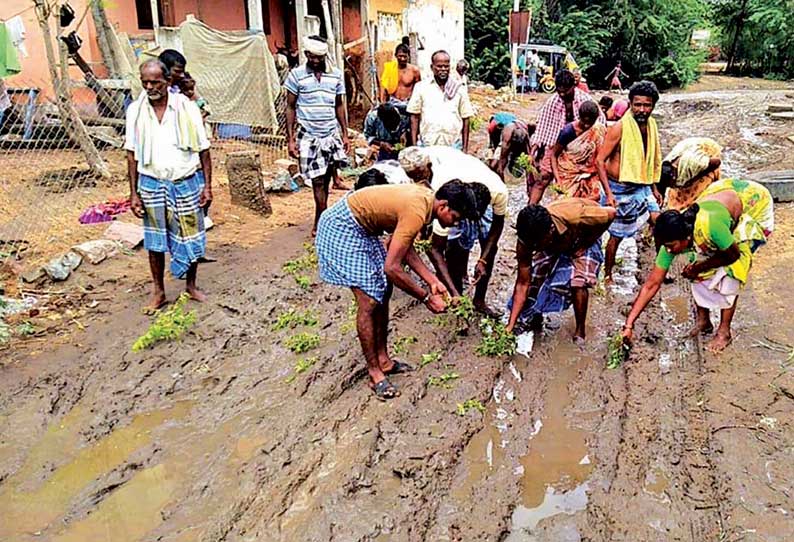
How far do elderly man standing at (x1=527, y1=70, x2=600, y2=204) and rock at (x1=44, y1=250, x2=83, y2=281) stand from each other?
4.01 meters

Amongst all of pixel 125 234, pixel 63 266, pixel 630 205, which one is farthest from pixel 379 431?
pixel 125 234

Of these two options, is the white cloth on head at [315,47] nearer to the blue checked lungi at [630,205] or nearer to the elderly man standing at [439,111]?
the elderly man standing at [439,111]

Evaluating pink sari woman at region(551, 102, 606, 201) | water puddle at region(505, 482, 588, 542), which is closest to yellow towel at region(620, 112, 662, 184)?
pink sari woman at region(551, 102, 606, 201)

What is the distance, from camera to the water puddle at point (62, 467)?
9.87 ft

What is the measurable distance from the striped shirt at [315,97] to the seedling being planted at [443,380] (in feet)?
9.74

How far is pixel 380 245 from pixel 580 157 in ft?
7.90

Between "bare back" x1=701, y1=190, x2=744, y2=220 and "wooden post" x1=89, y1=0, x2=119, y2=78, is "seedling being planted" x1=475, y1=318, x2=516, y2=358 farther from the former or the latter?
"wooden post" x1=89, y1=0, x2=119, y2=78

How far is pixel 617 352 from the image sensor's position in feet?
14.3

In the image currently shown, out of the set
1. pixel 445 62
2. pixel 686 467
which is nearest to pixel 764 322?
pixel 686 467

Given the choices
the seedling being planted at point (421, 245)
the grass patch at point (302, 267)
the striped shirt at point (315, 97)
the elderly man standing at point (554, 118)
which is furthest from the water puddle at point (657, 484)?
the striped shirt at point (315, 97)

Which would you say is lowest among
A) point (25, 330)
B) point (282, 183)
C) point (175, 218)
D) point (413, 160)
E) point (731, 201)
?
point (25, 330)

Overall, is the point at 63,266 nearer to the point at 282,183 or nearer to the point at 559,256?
the point at 282,183

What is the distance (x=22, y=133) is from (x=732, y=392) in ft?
30.2

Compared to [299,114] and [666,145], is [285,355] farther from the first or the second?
[666,145]
